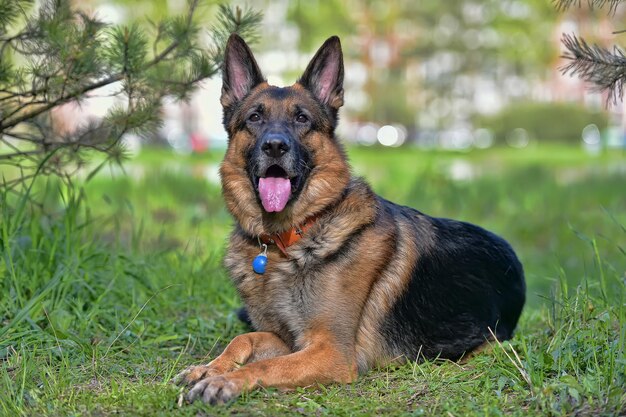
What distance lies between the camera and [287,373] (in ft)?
12.4

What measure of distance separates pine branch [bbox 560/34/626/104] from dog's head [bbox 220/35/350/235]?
4.27 ft

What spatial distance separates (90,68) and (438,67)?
128ft

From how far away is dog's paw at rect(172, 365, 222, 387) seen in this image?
375cm

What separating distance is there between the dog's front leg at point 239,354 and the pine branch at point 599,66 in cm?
216

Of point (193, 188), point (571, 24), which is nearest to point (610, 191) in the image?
point (193, 188)

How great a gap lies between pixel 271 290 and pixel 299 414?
3.02 ft

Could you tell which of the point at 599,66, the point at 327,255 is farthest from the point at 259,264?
the point at 599,66

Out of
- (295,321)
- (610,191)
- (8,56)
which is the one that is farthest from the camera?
(610,191)

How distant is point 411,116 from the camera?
120 feet

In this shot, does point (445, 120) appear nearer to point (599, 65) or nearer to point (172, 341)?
point (599, 65)

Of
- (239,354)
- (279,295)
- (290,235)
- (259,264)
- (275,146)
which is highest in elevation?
(275,146)

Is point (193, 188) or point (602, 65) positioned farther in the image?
point (193, 188)

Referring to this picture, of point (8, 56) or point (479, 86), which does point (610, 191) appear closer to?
point (8, 56)

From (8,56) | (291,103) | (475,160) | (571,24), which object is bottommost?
(475,160)
